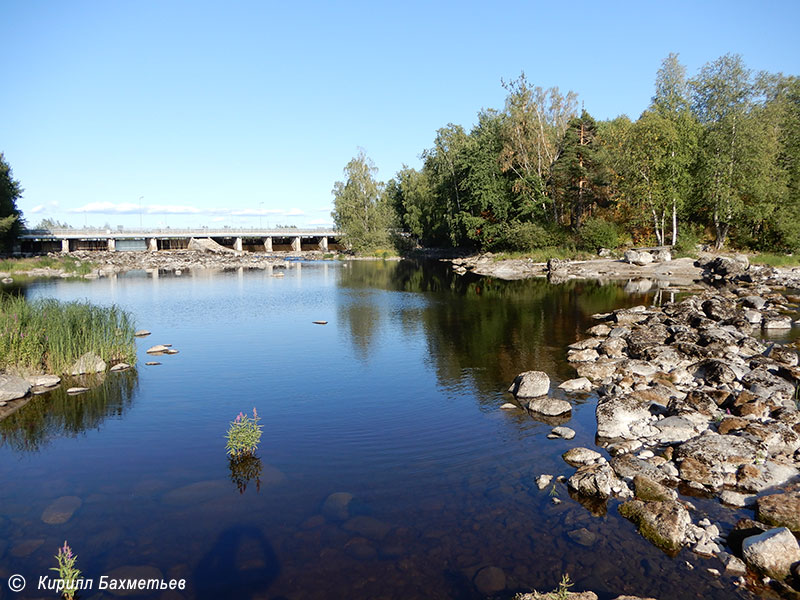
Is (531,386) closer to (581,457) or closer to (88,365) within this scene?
(581,457)

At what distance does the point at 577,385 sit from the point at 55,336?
22.6m

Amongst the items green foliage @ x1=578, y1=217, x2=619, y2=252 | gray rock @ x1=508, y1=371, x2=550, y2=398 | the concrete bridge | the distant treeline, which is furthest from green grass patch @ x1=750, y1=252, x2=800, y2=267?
the concrete bridge

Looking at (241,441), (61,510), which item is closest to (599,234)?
(241,441)

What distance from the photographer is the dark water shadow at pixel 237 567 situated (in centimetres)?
980

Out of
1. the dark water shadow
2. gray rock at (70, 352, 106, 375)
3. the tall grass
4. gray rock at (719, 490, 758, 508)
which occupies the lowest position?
the dark water shadow

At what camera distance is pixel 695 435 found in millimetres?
15297

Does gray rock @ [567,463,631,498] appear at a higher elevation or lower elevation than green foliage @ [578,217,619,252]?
lower

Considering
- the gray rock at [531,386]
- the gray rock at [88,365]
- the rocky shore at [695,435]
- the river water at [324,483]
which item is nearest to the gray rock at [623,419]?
the rocky shore at [695,435]

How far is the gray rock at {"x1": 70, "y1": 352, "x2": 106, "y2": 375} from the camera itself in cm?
2400

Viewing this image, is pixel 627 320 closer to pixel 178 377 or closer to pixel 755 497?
pixel 755 497

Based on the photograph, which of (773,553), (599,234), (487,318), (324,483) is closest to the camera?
(773,553)

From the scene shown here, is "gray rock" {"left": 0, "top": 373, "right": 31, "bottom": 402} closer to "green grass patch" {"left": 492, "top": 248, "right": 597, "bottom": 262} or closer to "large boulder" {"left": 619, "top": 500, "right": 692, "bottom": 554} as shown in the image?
"large boulder" {"left": 619, "top": 500, "right": 692, "bottom": 554}

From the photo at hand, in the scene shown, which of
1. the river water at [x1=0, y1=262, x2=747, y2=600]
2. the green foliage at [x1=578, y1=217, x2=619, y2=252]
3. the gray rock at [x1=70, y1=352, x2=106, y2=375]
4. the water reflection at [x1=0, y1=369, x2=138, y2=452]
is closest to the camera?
the river water at [x1=0, y1=262, x2=747, y2=600]

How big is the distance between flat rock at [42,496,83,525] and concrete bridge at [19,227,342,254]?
111 meters
